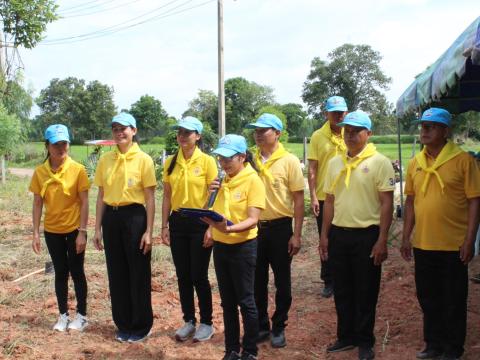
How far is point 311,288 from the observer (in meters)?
5.76

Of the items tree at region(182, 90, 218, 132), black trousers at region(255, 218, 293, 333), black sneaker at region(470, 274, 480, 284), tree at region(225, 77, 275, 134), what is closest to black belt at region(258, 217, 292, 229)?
black trousers at region(255, 218, 293, 333)

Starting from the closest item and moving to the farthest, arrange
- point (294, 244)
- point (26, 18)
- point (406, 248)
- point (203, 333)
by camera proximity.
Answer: point (406, 248) → point (294, 244) → point (203, 333) → point (26, 18)

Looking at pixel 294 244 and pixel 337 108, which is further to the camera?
pixel 337 108

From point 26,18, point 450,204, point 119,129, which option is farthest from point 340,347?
point 26,18

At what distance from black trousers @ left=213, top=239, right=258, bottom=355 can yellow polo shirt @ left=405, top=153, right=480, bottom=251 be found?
Answer: 1.17 meters

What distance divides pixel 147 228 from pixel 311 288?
2.40 meters

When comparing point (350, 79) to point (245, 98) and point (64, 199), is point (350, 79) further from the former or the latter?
point (64, 199)

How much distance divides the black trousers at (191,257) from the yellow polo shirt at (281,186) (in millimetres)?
541

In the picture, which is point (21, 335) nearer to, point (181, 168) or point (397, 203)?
point (181, 168)

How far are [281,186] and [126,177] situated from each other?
1214 millimetres

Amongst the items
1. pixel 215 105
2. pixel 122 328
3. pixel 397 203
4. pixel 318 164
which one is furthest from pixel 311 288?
pixel 215 105

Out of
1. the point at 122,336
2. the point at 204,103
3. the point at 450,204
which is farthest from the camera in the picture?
the point at 204,103

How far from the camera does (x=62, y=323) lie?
4.54 meters

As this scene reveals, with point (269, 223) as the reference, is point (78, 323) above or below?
below
